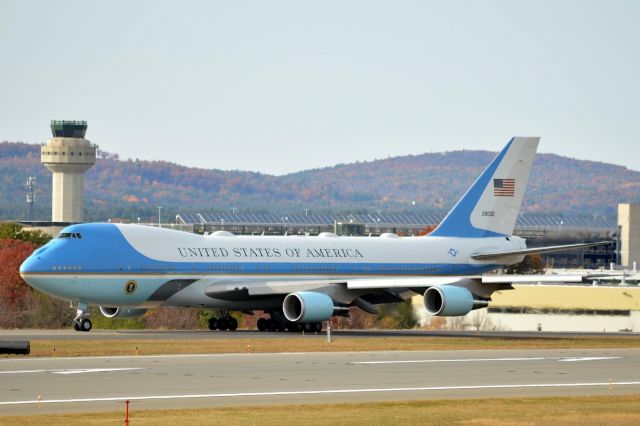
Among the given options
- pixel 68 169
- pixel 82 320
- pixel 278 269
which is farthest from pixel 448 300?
pixel 68 169

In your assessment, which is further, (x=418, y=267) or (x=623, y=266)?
(x=623, y=266)

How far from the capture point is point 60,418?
2527cm

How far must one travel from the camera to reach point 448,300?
176 feet

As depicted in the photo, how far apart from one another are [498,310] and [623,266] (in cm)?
7275

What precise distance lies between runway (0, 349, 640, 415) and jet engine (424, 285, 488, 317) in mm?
10931

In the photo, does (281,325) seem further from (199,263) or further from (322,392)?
(322,392)

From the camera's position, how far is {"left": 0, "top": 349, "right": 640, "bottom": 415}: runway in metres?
28.9

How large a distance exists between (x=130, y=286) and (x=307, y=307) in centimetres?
727

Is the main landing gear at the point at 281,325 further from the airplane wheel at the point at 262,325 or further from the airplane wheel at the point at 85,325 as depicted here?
the airplane wheel at the point at 85,325

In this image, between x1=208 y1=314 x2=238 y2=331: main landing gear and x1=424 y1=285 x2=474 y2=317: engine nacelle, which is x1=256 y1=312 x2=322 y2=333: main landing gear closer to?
x1=208 y1=314 x2=238 y2=331: main landing gear

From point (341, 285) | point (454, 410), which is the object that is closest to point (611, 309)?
point (341, 285)

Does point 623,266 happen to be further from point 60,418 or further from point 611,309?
point 60,418

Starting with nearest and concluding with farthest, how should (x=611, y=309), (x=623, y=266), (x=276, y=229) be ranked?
(x=611, y=309)
(x=623, y=266)
(x=276, y=229)

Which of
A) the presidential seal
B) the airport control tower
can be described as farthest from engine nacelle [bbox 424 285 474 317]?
the airport control tower
